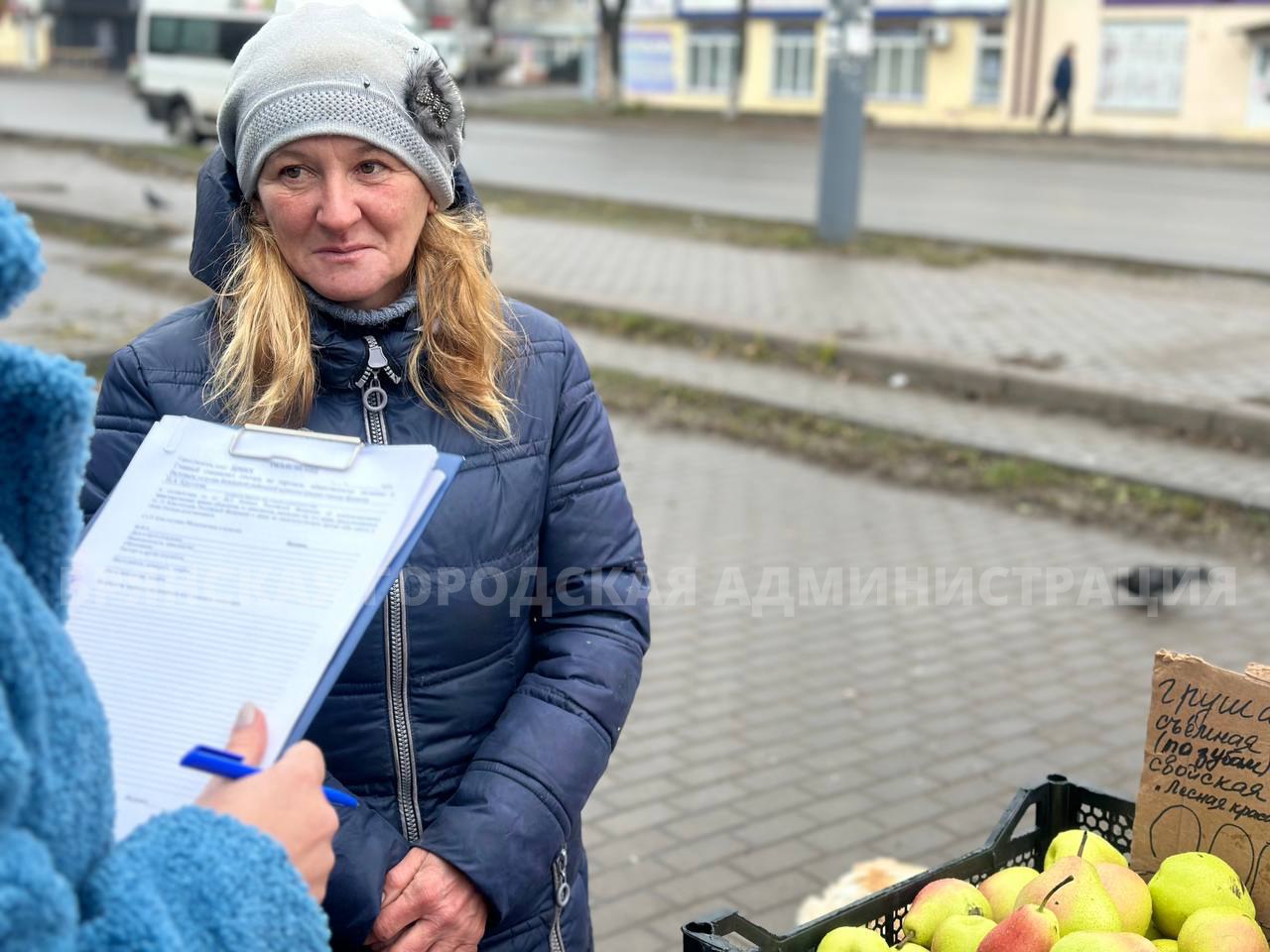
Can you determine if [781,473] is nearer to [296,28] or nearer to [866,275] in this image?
[866,275]

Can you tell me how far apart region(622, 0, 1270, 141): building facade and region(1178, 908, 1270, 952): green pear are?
31579mm

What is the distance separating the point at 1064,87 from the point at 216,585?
3189 cm

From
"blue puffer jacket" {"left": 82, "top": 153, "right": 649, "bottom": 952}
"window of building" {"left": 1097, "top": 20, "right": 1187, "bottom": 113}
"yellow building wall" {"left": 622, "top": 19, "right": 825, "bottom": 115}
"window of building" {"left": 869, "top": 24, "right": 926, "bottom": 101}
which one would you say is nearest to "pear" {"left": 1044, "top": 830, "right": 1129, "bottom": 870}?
"blue puffer jacket" {"left": 82, "top": 153, "right": 649, "bottom": 952}

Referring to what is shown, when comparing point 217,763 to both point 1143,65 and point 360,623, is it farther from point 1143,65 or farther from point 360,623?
point 1143,65

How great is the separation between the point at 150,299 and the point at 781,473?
640 centimetres

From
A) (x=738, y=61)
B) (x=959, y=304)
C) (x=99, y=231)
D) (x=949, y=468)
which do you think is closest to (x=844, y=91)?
(x=959, y=304)

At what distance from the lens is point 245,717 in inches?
56.4

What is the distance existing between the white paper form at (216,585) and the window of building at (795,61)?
128ft

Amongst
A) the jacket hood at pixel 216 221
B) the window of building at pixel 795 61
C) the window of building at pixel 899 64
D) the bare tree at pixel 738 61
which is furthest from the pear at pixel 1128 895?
the window of building at pixel 795 61

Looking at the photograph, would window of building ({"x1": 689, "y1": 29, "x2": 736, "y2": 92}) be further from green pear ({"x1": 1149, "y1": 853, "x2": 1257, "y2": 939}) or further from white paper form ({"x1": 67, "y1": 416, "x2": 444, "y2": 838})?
white paper form ({"x1": 67, "y1": 416, "x2": 444, "y2": 838})

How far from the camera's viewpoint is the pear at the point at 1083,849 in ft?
6.86

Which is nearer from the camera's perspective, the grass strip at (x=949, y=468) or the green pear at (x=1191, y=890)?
the green pear at (x=1191, y=890)

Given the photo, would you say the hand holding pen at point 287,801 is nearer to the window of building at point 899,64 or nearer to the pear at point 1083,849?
the pear at point 1083,849

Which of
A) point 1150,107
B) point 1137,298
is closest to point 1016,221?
point 1137,298
